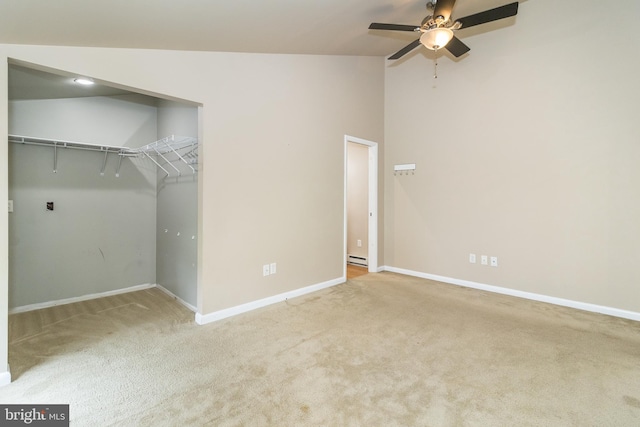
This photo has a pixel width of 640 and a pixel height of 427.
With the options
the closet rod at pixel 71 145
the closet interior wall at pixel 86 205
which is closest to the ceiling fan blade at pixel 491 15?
the closet interior wall at pixel 86 205

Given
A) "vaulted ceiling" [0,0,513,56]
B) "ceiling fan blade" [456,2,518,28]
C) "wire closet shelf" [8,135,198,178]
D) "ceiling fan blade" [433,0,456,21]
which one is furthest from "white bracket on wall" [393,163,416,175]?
"wire closet shelf" [8,135,198,178]

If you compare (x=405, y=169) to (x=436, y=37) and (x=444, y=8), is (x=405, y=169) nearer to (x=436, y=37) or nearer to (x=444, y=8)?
(x=436, y=37)

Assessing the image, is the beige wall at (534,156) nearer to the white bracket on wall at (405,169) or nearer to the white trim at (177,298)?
the white bracket on wall at (405,169)

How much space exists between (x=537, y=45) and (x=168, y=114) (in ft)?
14.8

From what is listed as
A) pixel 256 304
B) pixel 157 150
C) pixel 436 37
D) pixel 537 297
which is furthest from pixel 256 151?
pixel 537 297

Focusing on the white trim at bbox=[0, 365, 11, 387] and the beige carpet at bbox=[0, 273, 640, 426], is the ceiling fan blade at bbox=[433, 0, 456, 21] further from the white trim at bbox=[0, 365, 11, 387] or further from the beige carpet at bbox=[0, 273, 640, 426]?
the white trim at bbox=[0, 365, 11, 387]

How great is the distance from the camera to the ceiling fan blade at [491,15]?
2211 mm

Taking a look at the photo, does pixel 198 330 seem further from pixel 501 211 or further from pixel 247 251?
pixel 501 211

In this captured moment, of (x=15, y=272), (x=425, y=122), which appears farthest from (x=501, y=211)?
(x=15, y=272)

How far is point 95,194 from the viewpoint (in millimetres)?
3523

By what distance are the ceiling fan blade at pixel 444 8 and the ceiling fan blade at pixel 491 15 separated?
15cm

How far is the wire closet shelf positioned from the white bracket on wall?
2968mm

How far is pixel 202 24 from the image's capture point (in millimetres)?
2166

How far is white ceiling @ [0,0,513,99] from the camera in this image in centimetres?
164
